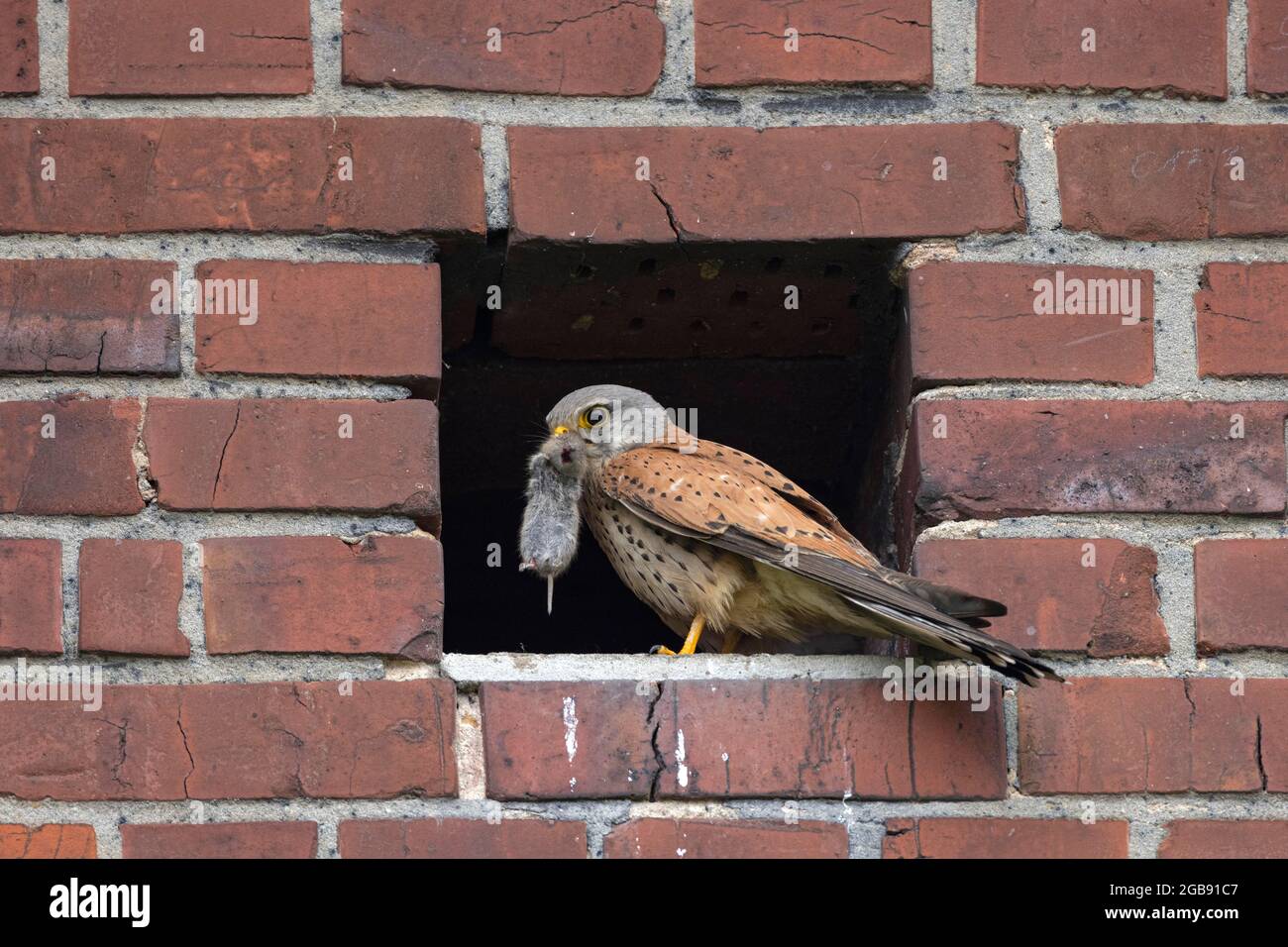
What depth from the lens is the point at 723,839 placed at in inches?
89.7

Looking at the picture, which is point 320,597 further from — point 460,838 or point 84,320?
point 84,320

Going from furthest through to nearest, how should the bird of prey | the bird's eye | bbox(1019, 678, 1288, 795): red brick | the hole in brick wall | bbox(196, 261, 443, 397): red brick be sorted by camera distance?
the bird's eye
the hole in brick wall
the bird of prey
bbox(196, 261, 443, 397): red brick
bbox(1019, 678, 1288, 795): red brick

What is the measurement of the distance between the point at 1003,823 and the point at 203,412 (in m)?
1.08

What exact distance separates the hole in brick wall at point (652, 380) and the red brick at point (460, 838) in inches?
30.1

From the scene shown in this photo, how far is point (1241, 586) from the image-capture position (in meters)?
2.40

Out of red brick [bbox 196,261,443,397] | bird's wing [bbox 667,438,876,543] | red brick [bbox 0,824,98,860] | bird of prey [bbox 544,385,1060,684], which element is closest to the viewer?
red brick [bbox 0,824,98,860]

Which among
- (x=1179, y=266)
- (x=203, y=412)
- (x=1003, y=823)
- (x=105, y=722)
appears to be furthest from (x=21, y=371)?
(x=1179, y=266)

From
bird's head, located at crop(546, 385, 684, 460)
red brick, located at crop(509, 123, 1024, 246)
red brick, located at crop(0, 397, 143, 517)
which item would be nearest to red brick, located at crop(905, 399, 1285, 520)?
red brick, located at crop(509, 123, 1024, 246)

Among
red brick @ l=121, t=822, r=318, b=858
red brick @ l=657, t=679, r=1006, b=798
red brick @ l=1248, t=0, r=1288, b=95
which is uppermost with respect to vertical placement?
red brick @ l=1248, t=0, r=1288, b=95

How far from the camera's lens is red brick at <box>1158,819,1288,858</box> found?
2285 millimetres

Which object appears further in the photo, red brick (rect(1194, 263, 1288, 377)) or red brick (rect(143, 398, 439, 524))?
red brick (rect(1194, 263, 1288, 377))

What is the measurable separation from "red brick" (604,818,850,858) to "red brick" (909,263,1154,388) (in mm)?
608

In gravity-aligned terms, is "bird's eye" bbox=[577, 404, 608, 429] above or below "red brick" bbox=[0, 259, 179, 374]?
below

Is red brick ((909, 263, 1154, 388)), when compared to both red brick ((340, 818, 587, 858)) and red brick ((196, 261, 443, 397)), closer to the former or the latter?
red brick ((196, 261, 443, 397))
